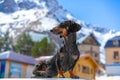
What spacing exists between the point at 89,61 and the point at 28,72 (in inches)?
299

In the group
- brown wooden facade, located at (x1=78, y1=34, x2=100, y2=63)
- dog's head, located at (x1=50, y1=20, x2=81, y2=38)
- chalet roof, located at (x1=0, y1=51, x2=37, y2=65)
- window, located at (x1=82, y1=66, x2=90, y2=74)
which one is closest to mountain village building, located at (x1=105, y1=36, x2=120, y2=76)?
brown wooden facade, located at (x1=78, y1=34, x2=100, y2=63)

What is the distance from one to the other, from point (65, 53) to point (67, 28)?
0.39 metres

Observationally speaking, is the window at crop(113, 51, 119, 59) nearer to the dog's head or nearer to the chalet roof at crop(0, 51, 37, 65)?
the chalet roof at crop(0, 51, 37, 65)

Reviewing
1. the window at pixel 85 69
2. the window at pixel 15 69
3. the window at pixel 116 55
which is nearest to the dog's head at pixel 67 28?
the window at pixel 15 69

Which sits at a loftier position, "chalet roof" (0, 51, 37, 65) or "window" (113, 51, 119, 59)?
"window" (113, 51, 119, 59)

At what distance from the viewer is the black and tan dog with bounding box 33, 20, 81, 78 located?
469 cm

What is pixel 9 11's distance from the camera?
19812 cm

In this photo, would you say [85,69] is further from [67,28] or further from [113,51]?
[67,28]

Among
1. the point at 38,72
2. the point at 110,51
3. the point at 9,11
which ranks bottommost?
the point at 38,72

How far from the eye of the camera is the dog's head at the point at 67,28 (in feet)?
15.8

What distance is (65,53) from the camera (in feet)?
15.5

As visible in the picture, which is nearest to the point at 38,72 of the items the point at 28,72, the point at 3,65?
the point at 3,65

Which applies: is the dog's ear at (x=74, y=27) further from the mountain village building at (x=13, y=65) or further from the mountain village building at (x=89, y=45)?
the mountain village building at (x=89, y=45)

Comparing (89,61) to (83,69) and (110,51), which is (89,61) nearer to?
(83,69)
